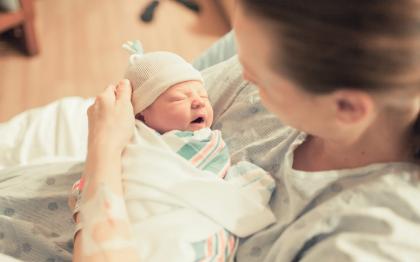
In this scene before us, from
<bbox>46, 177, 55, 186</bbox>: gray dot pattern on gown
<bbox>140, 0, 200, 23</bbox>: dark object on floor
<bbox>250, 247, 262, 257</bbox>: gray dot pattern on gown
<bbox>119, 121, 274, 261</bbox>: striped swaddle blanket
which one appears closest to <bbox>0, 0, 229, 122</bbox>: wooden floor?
<bbox>140, 0, 200, 23</bbox>: dark object on floor

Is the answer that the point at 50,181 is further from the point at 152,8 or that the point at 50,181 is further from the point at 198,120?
the point at 152,8

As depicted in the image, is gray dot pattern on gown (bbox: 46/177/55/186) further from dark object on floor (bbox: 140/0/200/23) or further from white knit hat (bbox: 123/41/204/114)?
→ dark object on floor (bbox: 140/0/200/23)

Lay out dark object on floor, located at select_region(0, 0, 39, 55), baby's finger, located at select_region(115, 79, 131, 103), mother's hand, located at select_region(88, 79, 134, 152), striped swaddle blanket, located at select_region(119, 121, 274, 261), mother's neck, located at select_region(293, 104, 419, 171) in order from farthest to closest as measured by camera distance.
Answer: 1. dark object on floor, located at select_region(0, 0, 39, 55)
2. baby's finger, located at select_region(115, 79, 131, 103)
3. mother's hand, located at select_region(88, 79, 134, 152)
4. striped swaddle blanket, located at select_region(119, 121, 274, 261)
5. mother's neck, located at select_region(293, 104, 419, 171)

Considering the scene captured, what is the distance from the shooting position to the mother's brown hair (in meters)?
0.58

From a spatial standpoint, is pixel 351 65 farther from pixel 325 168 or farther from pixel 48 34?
pixel 48 34

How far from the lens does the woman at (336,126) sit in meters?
0.59

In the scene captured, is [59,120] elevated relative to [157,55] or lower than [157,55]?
lower

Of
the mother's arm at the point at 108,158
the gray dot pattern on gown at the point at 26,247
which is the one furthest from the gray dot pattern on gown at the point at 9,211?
the mother's arm at the point at 108,158

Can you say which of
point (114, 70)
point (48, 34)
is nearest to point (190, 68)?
point (114, 70)

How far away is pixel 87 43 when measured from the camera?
8.50ft

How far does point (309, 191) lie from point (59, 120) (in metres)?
0.87

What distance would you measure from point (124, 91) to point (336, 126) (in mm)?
538

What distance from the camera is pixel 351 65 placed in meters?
0.61

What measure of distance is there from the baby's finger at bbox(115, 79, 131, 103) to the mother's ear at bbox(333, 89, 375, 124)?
0.53m
